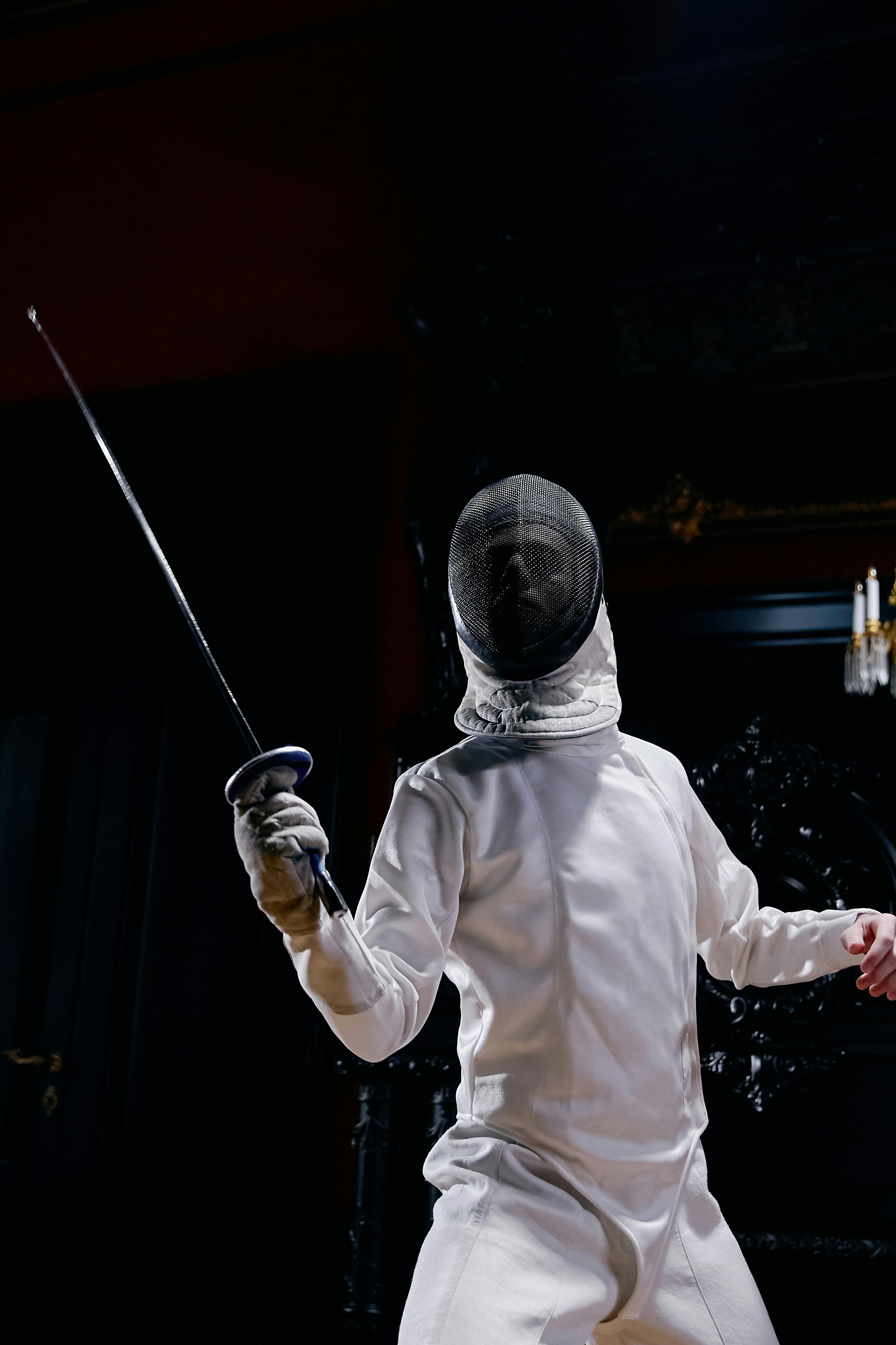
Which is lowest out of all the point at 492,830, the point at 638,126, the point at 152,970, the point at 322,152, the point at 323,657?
the point at 152,970

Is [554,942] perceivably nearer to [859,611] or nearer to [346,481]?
[859,611]

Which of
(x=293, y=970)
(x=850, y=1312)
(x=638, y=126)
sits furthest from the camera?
(x=293, y=970)

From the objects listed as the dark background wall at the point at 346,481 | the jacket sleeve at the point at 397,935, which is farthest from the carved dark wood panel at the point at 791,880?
the jacket sleeve at the point at 397,935

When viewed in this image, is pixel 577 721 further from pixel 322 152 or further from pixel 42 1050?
pixel 322 152

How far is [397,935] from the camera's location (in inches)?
47.8

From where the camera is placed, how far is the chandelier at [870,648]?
7.72 ft

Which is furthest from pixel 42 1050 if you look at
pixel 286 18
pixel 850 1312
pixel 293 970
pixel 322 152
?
pixel 286 18

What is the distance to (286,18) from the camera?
3.49 meters

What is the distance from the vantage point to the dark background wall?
2.46m

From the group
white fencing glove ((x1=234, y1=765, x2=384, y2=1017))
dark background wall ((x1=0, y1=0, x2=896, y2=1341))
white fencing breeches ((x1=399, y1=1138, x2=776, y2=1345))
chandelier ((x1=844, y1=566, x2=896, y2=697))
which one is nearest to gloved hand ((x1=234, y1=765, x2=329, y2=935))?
white fencing glove ((x1=234, y1=765, x2=384, y2=1017))

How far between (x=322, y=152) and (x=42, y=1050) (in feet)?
8.42

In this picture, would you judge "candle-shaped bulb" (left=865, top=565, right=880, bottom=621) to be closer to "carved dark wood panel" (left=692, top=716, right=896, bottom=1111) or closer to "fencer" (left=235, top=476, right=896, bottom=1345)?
"carved dark wood panel" (left=692, top=716, right=896, bottom=1111)

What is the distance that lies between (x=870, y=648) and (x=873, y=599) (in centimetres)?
12

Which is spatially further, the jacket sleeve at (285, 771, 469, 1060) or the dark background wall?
the dark background wall
